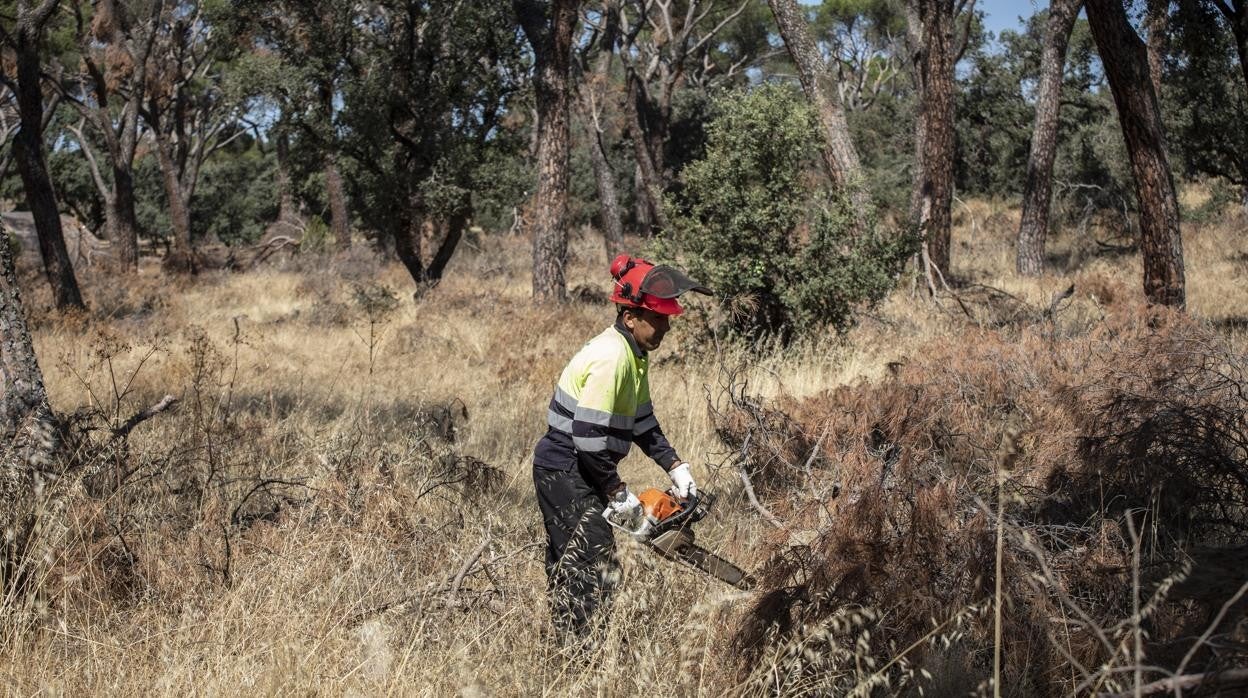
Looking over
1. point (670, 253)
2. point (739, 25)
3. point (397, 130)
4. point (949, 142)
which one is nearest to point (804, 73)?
point (949, 142)

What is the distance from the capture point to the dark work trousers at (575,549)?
12.4 ft

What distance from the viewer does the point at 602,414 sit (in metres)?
3.76

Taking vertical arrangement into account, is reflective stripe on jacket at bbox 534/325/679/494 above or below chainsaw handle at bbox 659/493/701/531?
above

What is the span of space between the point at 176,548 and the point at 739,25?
37896mm

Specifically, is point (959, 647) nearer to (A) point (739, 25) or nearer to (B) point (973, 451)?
(B) point (973, 451)

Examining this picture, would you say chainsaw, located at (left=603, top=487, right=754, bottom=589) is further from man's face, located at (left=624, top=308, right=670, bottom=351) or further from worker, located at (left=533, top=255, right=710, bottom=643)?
man's face, located at (left=624, top=308, right=670, bottom=351)

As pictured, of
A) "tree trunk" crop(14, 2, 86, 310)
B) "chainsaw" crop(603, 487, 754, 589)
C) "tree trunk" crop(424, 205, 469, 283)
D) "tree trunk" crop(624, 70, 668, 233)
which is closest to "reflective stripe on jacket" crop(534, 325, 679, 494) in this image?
"chainsaw" crop(603, 487, 754, 589)

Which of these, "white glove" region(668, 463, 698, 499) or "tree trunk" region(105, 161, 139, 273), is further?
"tree trunk" region(105, 161, 139, 273)

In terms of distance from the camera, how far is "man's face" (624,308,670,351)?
12.9ft

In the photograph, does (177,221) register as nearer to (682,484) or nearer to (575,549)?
(575,549)

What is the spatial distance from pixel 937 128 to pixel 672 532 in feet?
37.4

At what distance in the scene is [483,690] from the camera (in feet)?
11.3

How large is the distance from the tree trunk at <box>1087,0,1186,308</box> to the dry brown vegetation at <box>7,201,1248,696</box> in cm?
210

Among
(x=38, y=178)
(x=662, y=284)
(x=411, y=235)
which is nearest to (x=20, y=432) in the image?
(x=662, y=284)
